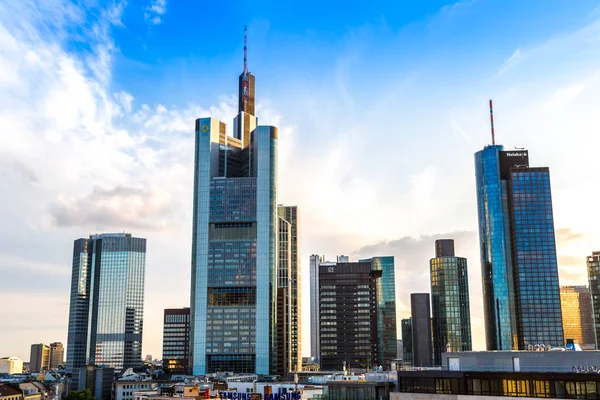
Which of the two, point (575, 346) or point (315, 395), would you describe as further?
point (315, 395)

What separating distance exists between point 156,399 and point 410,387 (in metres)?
59.8

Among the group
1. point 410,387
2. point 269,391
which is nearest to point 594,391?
point 410,387

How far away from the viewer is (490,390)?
8531cm

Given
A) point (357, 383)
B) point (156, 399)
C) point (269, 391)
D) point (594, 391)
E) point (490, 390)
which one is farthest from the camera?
point (269, 391)

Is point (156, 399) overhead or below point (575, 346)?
below

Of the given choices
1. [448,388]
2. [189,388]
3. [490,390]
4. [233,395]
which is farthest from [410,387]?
[189,388]

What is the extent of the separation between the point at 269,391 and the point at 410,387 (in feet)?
317

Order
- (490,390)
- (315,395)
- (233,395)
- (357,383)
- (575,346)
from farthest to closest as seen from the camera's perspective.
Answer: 1. (233,395)
2. (315,395)
3. (357,383)
4. (575,346)
5. (490,390)

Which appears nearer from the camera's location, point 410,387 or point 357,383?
point 410,387

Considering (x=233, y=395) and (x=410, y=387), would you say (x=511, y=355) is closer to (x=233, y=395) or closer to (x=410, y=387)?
(x=410, y=387)

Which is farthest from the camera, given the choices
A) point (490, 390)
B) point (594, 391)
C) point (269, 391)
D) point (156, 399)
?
point (269, 391)

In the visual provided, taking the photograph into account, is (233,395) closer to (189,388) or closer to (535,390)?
(189,388)

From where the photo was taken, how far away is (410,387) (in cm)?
9325

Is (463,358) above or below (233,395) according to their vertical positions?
above
